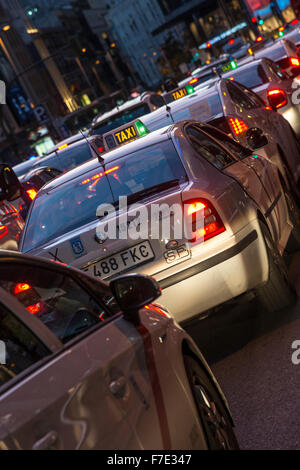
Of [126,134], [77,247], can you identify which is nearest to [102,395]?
[77,247]

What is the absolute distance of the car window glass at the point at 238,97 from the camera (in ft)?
34.3

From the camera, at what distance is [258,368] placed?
545 cm

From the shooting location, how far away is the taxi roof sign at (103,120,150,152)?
36.2 ft

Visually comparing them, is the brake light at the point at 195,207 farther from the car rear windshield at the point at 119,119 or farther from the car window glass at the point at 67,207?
the car rear windshield at the point at 119,119

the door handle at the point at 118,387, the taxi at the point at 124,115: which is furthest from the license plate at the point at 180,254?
the taxi at the point at 124,115

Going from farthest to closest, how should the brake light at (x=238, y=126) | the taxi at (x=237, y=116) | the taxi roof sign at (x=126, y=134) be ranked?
the taxi roof sign at (x=126, y=134), the brake light at (x=238, y=126), the taxi at (x=237, y=116)

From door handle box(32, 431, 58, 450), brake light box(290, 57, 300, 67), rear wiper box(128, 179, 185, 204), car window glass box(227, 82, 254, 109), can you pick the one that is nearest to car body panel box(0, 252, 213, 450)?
Result: door handle box(32, 431, 58, 450)

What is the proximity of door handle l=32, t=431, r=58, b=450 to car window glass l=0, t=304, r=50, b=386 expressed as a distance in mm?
421

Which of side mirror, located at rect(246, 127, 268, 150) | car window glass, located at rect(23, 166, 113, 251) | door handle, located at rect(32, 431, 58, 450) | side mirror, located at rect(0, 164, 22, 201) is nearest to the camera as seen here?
door handle, located at rect(32, 431, 58, 450)

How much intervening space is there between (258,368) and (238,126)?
5.02m

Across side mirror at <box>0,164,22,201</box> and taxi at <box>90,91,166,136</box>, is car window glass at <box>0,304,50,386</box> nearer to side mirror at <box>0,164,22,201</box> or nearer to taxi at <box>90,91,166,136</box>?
side mirror at <box>0,164,22,201</box>

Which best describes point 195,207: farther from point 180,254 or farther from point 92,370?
point 92,370

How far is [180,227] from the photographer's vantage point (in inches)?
214

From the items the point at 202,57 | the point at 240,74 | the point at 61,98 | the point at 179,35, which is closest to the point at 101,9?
the point at 179,35
